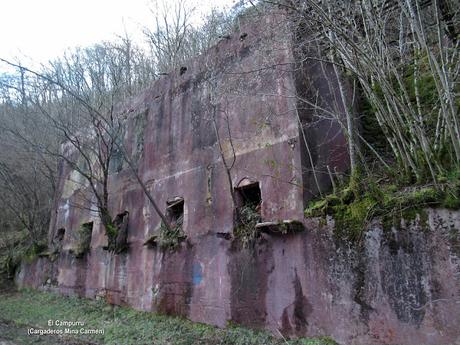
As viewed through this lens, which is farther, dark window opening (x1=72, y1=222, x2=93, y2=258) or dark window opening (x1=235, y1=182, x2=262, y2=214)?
dark window opening (x1=72, y1=222, x2=93, y2=258)

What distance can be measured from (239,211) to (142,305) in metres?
2.99

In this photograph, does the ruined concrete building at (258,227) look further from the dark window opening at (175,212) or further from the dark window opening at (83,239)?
the dark window opening at (83,239)

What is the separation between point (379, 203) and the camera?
14.7 feet

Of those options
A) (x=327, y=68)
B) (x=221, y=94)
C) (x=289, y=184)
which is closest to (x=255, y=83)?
(x=221, y=94)

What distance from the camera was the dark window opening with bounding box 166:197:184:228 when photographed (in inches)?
297

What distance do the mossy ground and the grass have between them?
54.9 inches

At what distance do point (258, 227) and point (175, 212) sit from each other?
2659 mm

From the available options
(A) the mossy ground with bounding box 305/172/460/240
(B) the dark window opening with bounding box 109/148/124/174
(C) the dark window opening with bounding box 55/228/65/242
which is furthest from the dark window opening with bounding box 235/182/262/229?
(C) the dark window opening with bounding box 55/228/65/242

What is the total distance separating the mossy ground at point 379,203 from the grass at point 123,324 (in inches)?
54.9

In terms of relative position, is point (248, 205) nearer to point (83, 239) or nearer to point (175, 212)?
point (175, 212)

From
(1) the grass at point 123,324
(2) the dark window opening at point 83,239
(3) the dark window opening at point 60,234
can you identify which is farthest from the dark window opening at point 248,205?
(3) the dark window opening at point 60,234

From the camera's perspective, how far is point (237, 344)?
521cm

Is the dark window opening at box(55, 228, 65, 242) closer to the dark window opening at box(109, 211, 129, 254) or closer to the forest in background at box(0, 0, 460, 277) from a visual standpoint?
the forest in background at box(0, 0, 460, 277)

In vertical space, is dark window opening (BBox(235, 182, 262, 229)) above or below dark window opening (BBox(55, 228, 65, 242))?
below
